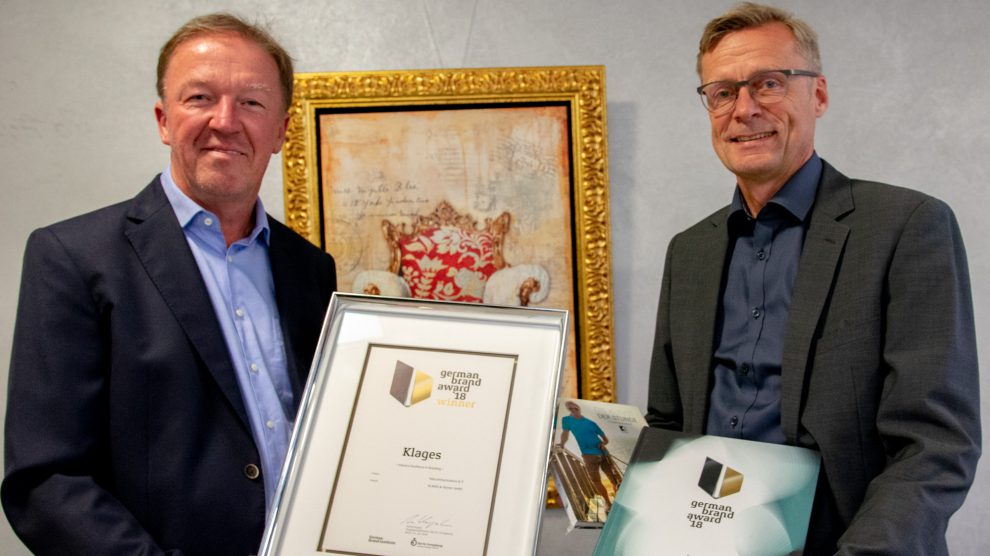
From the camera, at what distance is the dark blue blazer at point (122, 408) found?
167cm

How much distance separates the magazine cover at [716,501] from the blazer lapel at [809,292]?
0.11 metres

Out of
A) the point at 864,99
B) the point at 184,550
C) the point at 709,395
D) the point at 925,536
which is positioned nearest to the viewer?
the point at 925,536

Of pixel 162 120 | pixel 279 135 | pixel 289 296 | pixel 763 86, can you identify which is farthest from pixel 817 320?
pixel 162 120

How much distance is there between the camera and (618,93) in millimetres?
2896

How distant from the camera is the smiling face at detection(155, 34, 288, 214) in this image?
1.95 m

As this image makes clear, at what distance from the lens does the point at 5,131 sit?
9.70ft

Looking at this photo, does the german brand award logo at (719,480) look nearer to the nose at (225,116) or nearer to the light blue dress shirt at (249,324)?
the light blue dress shirt at (249,324)

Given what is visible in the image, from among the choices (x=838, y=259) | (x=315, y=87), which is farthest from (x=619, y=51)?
(x=838, y=259)

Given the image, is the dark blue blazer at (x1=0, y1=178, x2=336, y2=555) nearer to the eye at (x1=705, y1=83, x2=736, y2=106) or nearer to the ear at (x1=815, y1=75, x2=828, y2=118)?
the eye at (x1=705, y1=83, x2=736, y2=106)

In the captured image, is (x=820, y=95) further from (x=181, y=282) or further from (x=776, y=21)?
(x=181, y=282)

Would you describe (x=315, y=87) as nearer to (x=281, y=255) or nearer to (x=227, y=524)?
(x=281, y=255)

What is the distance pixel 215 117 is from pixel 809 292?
1.36 m

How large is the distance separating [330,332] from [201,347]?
0.27 m
